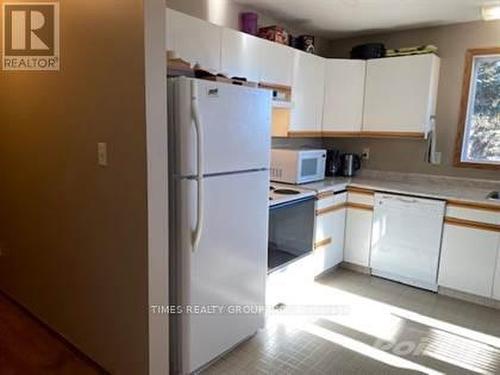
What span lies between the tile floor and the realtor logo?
6.72ft

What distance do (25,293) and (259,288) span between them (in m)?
1.73

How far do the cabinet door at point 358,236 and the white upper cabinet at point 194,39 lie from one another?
192 cm

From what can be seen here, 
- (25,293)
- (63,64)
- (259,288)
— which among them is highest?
(63,64)

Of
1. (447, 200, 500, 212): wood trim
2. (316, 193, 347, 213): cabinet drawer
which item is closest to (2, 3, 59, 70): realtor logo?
(316, 193, 347, 213): cabinet drawer

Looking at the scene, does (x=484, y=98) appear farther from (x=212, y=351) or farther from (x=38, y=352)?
(x=38, y=352)

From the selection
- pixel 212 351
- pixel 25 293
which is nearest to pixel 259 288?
pixel 212 351

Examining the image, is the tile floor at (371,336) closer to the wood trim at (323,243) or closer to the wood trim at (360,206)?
the wood trim at (323,243)

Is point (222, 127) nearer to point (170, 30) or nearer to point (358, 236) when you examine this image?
point (170, 30)

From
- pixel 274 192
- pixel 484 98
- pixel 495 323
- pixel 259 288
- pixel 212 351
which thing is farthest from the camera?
pixel 484 98

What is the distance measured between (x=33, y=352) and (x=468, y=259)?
3.22 m

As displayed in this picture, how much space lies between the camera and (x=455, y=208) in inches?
119

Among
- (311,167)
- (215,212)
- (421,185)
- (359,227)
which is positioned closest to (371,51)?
(311,167)

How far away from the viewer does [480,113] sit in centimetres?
343

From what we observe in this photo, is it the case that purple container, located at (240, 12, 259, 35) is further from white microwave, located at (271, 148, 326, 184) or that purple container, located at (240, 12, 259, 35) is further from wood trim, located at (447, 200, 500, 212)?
wood trim, located at (447, 200, 500, 212)
